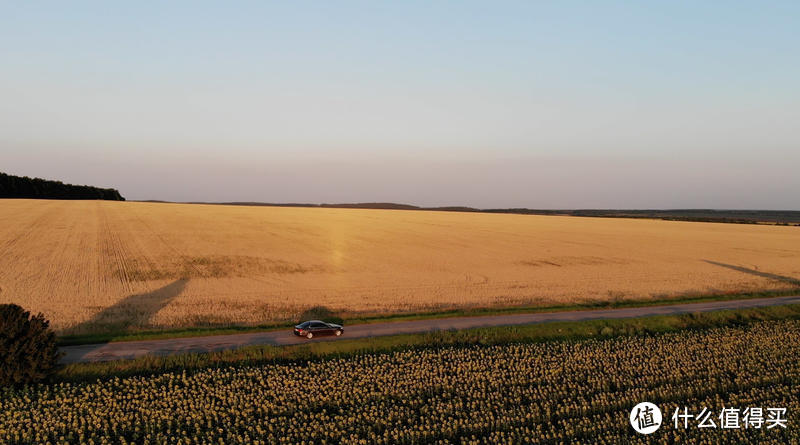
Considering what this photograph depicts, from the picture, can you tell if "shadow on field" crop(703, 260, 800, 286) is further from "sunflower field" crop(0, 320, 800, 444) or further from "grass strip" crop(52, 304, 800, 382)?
"sunflower field" crop(0, 320, 800, 444)

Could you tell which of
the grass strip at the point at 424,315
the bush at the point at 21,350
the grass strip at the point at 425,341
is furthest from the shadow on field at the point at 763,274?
the bush at the point at 21,350

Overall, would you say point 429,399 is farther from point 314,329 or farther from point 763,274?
point 763,274

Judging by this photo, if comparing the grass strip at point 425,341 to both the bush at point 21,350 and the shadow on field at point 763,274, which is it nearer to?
the bush at point 21,350

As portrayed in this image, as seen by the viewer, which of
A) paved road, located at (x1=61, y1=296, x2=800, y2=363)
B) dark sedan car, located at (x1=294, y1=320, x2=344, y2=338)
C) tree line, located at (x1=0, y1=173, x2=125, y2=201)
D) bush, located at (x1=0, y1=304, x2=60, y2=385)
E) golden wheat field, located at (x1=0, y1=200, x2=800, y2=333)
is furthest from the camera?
tree line, located at (x1=0, y1=173, x2=125, y2=201)

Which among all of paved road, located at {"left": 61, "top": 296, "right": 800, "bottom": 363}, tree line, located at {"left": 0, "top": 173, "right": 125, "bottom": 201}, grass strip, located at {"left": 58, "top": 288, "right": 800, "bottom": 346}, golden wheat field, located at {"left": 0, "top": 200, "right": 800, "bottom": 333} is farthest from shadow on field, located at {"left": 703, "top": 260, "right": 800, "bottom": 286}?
tree line, located at {"left": 0, "top": 173, "right": 125, "bottom": 201}

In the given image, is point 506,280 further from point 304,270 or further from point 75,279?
point 75,279

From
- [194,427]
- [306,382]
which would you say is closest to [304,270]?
[306,382]
